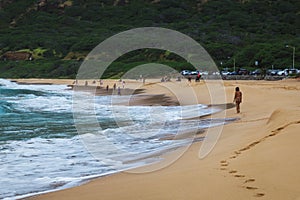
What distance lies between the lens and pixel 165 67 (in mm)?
73812

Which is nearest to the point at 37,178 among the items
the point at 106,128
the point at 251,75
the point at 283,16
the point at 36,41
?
the point at 106,128

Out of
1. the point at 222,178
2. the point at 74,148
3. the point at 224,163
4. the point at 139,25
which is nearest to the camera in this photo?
the point at 222,178

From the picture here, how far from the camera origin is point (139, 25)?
126250mm

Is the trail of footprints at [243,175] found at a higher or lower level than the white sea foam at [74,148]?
higher

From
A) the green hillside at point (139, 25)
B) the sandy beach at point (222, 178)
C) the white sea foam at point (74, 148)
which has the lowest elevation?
the white sea foam at point (74, 148)

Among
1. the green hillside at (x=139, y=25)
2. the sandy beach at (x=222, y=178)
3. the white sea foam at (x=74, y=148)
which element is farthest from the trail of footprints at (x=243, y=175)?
the green hillside at (x=139, y=25)

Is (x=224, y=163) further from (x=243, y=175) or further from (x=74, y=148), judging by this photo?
(x=74, y=148)

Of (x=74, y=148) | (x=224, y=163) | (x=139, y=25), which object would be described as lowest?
(x=74, y=148)

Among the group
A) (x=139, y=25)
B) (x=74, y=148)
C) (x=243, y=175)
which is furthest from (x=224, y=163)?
(x=139, y=25)

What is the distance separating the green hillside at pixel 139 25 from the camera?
260ft

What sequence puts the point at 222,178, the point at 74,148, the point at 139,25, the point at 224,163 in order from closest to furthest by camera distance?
the point at 222,178 → the point at 224,163 → the point at 74,148 → the point at 139,25

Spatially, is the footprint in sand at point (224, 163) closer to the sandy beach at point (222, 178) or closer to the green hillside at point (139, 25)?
the sandy beach at point (222, 178)

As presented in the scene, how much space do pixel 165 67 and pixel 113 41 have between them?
26.7 meters

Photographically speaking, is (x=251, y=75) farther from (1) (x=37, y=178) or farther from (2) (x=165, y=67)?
(1) (x=37, y=178)
